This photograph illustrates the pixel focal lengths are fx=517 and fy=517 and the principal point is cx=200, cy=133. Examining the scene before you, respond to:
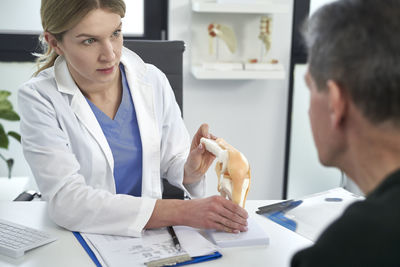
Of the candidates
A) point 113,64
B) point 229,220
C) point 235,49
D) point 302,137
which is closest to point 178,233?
point 229,220

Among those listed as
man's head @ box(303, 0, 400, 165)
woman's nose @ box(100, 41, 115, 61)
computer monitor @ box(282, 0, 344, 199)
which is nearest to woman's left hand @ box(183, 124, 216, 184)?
woman's nose @ box(100, 41, 115, 61)

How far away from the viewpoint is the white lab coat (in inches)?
48.9

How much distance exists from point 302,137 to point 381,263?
8.03 ft

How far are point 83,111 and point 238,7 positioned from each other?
1.26m

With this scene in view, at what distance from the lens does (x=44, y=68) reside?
5.20 ft

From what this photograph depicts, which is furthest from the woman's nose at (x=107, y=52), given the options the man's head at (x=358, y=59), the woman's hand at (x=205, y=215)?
the man's head at (x=358, y=59)

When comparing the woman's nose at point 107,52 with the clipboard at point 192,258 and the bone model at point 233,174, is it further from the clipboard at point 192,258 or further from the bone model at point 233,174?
the clipboard at point 192,258

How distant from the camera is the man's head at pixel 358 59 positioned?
0.66m

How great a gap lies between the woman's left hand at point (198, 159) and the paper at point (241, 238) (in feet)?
0.95

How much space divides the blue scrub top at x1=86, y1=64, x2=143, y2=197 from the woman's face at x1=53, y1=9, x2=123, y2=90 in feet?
0.37

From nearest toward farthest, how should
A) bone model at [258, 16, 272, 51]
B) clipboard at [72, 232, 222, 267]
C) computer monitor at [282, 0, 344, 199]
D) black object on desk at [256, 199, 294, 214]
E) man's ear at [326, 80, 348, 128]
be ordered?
man's ear at [326, 80, 348, 128] → clipboard at [72, 232, 222, 267] → black object on desk at [256, 199, 294, 214] → bone model at [258, 16, 272, 51] → computer monitor at [282, 0, 344, 199]

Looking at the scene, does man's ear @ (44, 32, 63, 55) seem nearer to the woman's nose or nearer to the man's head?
the woman's nose

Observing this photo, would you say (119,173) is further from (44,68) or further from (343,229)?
(343,229)

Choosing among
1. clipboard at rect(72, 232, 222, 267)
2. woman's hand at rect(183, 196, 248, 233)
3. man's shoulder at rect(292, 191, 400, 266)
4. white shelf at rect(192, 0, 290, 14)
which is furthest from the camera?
white shelf at rect(192, 0, 290, 14)
